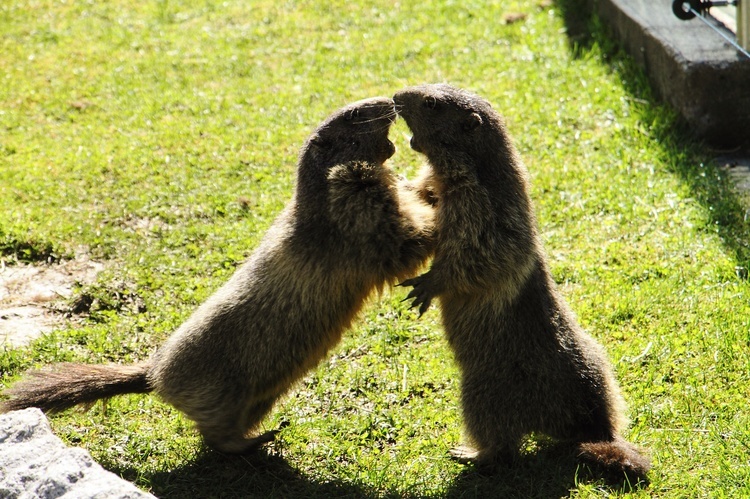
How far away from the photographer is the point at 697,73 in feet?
25.2

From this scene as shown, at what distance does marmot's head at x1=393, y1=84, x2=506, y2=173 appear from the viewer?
4.98 m

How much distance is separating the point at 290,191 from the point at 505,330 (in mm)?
3498

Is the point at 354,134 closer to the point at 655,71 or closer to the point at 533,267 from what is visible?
the point at 533,267

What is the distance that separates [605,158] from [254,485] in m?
4.85

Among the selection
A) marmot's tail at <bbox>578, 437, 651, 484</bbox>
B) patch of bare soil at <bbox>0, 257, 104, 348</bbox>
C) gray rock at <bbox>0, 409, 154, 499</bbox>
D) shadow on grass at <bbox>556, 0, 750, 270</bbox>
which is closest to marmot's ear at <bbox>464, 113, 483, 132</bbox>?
marmot's tail at <bbox>578, 437, 651, 484</bbox>

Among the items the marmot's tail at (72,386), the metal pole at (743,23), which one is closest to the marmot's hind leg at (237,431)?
the marmot's tail at (72,386)

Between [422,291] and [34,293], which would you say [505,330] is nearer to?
[422,291]

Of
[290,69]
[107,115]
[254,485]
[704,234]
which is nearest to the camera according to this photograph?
[254,485]

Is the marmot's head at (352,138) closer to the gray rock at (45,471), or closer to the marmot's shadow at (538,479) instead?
the marmot's shadow at (538,479)

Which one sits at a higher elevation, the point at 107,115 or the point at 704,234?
the point at 107,115

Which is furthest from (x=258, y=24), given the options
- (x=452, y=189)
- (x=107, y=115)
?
(x=452, y=189)

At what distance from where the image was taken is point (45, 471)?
12.1 feet

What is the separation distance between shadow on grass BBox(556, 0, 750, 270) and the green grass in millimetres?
25

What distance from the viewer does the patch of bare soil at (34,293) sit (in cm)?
612
